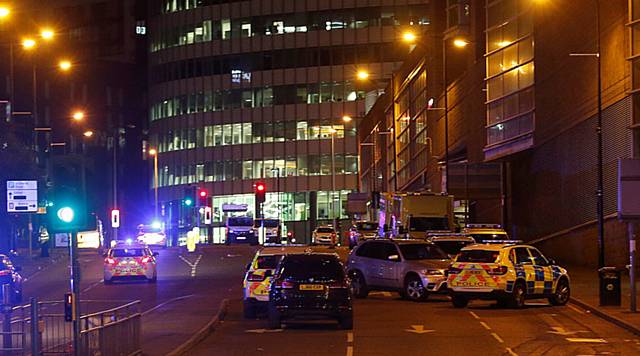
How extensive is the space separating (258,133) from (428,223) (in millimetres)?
65992

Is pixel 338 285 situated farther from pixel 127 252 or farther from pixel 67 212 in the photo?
pixel 127 252

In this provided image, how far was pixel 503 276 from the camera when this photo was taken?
99.1ft

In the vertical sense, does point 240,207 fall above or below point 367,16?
below

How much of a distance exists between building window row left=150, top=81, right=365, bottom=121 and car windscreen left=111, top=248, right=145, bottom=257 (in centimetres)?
7296

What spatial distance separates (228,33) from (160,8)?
35.8 ft

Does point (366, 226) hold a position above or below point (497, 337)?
above

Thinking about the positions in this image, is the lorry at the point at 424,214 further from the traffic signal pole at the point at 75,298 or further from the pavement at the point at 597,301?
the traffic signal pole at the point at 75,298

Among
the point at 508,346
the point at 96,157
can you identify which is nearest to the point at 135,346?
the point at 508,346

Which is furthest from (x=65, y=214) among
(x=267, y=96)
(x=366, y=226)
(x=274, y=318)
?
(x=267, y=96)

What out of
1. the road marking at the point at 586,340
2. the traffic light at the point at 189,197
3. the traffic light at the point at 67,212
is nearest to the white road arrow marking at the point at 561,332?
the road marking at the point at 586,340

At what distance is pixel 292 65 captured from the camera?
116438mm

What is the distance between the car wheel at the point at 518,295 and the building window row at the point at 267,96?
85.2m

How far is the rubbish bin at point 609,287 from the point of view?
29469 mm

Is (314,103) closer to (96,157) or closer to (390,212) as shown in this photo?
(96,157)
